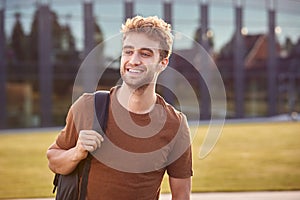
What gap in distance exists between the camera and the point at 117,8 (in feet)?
99.7

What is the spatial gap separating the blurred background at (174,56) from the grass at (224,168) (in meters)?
10.6

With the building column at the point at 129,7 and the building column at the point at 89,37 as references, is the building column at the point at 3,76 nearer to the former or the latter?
the building column at the point at 89,37

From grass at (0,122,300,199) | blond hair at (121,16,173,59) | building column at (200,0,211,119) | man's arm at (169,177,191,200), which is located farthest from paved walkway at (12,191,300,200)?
building column at (200,0,211,119)

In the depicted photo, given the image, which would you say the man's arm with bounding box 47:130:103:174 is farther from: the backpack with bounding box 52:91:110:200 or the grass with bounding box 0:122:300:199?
the grass with bounding box 0:122:300:199

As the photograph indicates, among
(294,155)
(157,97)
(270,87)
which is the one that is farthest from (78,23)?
(157,97)

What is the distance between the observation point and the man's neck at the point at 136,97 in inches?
109

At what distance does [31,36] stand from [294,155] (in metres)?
18.8

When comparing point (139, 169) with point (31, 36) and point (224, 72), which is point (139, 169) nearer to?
point (31, 36)

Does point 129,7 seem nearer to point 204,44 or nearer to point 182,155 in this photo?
point 204,44

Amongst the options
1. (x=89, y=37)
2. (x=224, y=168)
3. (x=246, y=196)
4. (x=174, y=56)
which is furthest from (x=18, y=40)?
(x=246, y=196)

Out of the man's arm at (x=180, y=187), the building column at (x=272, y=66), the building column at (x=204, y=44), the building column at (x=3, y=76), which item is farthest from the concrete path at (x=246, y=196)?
the building column at (x=272, y=66)

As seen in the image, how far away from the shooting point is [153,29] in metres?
2.75

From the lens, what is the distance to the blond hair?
108 inches

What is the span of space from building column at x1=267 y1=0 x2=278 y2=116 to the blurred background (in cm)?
6
